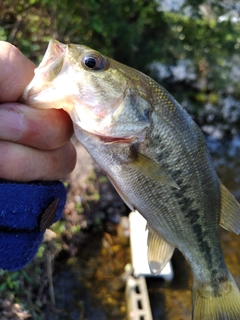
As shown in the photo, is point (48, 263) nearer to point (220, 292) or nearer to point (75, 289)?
point (75, 289)

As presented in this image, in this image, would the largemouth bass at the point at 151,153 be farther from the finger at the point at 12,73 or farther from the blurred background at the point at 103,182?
the blurred background at the point at 103,182

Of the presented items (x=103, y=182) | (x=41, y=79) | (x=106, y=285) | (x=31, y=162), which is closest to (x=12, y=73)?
(x=41, y=79)

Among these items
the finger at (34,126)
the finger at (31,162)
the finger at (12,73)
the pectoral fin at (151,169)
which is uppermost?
the finger at (12,73)

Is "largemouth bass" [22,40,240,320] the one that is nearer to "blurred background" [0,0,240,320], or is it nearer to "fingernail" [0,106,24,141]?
"fingernail" [0,106,24,141]

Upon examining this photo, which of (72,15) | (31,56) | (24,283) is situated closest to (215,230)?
(24,283)

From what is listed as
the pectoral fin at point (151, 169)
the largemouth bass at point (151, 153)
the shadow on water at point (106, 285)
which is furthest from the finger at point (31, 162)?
the shadow on water at point (106, 285)
